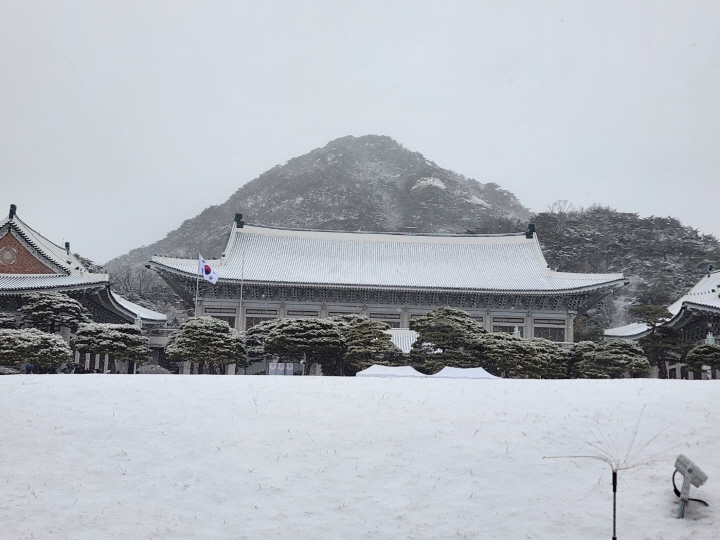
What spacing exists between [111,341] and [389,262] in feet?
66.1

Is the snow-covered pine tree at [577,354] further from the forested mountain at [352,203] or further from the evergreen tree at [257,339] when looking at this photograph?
the forested mountain at [352,203]

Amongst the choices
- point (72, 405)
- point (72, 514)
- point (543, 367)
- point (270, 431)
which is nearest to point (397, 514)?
point (270, 431)

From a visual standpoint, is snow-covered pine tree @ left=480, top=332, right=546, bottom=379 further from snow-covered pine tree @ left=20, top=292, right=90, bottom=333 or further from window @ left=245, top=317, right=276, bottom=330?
snow-covered pine tree @ left=20, top=292, right=90, bottom=333

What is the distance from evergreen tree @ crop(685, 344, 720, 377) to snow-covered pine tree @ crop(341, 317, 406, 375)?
1193cm

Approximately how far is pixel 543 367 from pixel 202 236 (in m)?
91.8

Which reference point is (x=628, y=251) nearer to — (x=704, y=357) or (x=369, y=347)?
(x=704, y=357)

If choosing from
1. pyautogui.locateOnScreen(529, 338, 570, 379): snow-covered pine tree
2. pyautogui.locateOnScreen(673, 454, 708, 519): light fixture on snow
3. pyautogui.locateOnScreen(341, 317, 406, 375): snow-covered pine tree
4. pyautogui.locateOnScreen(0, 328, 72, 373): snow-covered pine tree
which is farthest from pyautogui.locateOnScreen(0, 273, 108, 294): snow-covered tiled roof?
pyautogui.locateOnScreen(673, 454, 708, 519): light fixture on snow

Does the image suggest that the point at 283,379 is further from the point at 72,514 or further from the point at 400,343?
the point at 400,343

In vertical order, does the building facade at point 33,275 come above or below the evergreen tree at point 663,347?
above

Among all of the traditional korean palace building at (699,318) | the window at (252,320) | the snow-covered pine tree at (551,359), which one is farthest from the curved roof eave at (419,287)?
the snow-covered pine tree at (551,359)

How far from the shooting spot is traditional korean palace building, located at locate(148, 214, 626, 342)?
129ft

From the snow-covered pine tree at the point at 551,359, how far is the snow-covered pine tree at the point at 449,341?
8.40 feet

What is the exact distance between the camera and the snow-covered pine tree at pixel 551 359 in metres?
29.7

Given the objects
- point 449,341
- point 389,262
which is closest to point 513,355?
point 449,341
